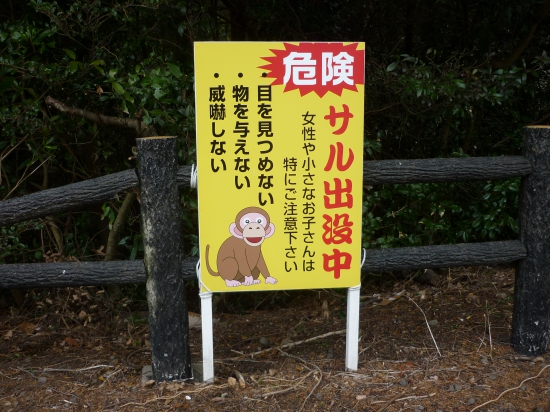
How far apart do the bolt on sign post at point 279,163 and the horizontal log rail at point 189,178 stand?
18 centimetres

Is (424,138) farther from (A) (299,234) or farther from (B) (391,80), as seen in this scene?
(A) (299,234)

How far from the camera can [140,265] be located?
10.2ft

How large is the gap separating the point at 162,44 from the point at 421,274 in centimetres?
266

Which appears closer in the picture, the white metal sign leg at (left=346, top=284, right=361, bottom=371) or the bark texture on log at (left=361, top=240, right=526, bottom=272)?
the white metal sign leg at (left=346, top=284, right=361, bottom=371)

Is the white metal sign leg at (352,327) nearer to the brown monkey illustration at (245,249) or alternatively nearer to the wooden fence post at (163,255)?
the brown monkey illustration at (245,249)

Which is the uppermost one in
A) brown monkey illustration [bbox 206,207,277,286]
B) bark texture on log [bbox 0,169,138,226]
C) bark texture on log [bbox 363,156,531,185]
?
bark texture on log [bbox 363,156,531,185]

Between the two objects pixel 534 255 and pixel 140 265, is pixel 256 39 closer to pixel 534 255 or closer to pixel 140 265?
pixel 140 265

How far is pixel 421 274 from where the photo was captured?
4.91 meters

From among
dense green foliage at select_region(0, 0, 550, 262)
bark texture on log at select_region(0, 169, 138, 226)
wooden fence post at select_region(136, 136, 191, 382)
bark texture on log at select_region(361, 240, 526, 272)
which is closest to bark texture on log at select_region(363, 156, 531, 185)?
bark texture on log at select_region(361, 240, 526, 272)

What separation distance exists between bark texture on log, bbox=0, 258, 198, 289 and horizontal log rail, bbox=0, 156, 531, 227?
283 mm

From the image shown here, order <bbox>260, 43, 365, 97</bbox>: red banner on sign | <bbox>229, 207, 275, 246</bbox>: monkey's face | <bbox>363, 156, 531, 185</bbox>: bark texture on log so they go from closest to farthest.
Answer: <bbox>260, 43, 365, 97</bbox>: red banner on sign
<bbox>229, 207, 275, 246</bbox>: monkey's face
<bbox>363, 156, 531, 185</bbox>: bark texture on log

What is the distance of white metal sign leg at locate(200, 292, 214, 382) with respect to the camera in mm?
3096

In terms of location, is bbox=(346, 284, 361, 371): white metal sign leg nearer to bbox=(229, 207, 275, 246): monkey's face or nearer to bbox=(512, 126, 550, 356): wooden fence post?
bbox=(229, 207, 275, 246): monkey's face

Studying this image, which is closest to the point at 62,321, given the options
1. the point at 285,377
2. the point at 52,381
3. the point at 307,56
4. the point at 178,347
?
the point at 52,381
